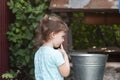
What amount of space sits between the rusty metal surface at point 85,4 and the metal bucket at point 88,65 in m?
0.86

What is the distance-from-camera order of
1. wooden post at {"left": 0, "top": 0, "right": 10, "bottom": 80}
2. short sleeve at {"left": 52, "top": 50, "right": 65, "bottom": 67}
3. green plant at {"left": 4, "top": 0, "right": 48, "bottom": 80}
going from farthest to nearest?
wooden post at {"left": 0, "top": 0, "right": 10, "bottom": 80}
green plant at {"left": 4, "top": 0, "right": 48, "bottom": 80}
short sleeve at {"left": 52, "top": 50, "right": 65, "bottom": 67}

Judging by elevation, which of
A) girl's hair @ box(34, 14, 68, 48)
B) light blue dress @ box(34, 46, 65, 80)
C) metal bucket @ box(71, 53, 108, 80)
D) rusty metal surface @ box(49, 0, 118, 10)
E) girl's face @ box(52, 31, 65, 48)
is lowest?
metal bucket @ box(71, 53, 108, 80)

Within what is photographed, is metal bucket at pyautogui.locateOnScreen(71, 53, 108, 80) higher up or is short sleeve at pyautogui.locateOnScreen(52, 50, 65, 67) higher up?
short sleeve at pyautogui.locateOnScreen(52, 50, 65, 67)

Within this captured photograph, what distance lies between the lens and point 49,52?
3855mm

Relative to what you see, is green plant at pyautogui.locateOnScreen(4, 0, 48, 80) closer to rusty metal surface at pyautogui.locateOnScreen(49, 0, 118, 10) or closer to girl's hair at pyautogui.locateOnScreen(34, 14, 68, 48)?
rusty metal surface at pyautogui.locateOnScreen(49, 0, 118, 10)

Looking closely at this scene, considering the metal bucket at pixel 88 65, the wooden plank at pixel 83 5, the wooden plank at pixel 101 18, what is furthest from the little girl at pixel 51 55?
the wooden plank at pixel 101 18

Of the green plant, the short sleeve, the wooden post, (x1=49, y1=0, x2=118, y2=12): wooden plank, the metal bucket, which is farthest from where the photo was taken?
the wooden post

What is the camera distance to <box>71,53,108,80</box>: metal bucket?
470cm

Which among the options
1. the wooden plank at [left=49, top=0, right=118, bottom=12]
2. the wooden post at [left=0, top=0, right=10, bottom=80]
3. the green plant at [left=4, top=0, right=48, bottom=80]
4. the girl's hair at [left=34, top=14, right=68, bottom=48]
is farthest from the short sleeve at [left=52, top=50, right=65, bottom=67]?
the wooden post at [left=0, top=0, right=10, bottom=80]

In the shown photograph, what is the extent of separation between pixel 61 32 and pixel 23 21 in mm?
1628

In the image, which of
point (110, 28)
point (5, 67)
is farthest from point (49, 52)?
point (110, 28)

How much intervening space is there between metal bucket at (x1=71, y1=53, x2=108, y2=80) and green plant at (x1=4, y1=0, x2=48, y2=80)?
30.0 inches

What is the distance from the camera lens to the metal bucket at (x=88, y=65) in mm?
4703

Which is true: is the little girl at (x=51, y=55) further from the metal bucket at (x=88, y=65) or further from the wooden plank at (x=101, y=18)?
the wooden plank at (x=101, y=18)
